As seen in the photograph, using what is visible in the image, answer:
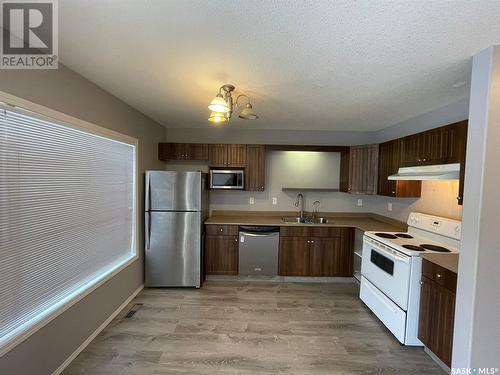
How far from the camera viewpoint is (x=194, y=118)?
3.45 m

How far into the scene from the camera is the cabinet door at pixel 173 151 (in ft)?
12.8

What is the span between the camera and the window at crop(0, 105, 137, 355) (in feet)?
4.94

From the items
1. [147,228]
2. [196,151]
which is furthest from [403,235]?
[147,228]

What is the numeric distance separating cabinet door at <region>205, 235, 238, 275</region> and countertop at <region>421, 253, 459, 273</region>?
2.41 meters

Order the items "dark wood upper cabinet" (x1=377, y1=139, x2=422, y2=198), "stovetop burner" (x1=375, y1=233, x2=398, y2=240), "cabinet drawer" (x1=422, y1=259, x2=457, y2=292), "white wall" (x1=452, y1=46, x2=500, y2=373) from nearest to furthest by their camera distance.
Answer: "white wall" (x1=452, y1=46, x2=500, y2=373) → "cabinet drawer" (x1=422, y1=259, x2=457, y2=292) → "stovetop burner" (x1=375, y1=233, x2=398, y2=240) → "dark wood upper cabinet" (x1=377, y1=139, x2=422, y2=198)

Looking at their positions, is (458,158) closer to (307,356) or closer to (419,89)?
(419,89)

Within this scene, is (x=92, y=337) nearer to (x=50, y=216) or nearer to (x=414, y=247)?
(x=50, y=216)

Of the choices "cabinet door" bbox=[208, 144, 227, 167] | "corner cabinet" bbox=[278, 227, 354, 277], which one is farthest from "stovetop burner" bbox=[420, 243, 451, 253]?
"cabinet door" bbox=[208, 144, 227, 167]

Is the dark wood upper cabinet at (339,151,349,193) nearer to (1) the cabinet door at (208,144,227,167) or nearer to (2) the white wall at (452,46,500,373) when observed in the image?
(1) the cabinet door at (208,144,227,167)

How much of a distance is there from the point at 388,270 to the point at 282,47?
2.43 meters

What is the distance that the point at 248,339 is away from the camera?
7.64 feet

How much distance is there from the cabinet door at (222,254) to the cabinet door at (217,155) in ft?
4.01

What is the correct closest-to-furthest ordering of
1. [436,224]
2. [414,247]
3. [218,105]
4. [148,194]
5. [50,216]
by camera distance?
[50,216], [218,105], [414,247], [436,224], [148,194]
